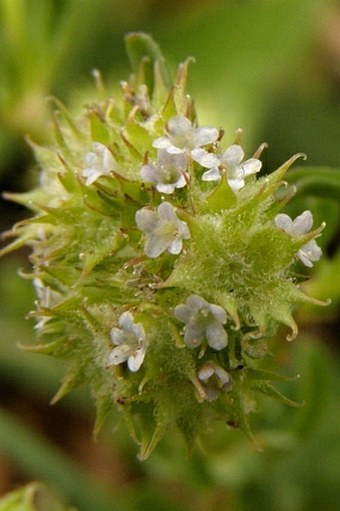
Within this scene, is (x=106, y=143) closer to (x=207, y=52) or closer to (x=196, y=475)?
(x=196, y=475)

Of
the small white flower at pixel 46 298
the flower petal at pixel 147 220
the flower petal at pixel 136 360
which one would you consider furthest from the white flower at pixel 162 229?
the small white flower at pixel 46 298

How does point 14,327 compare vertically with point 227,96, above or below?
below

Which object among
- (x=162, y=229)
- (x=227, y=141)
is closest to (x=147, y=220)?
(x=162, y=229)

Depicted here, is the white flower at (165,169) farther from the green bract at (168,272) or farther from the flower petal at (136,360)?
the flower petal at (136,360)

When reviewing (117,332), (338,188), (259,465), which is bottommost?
(259,465)

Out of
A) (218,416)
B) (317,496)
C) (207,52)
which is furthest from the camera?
(207,52)

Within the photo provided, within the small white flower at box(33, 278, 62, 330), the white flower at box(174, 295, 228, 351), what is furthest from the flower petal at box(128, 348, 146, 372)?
the small white flower at box(33, 278, 62, 330)

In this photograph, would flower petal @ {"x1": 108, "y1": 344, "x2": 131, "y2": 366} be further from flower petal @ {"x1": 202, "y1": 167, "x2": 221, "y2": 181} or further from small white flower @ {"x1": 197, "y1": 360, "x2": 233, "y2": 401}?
flower petal @ {"x1": 202, "y1": 167, "x2": 221, "y2": 181}

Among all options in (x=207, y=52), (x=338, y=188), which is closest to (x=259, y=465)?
(x=338, y=188)
